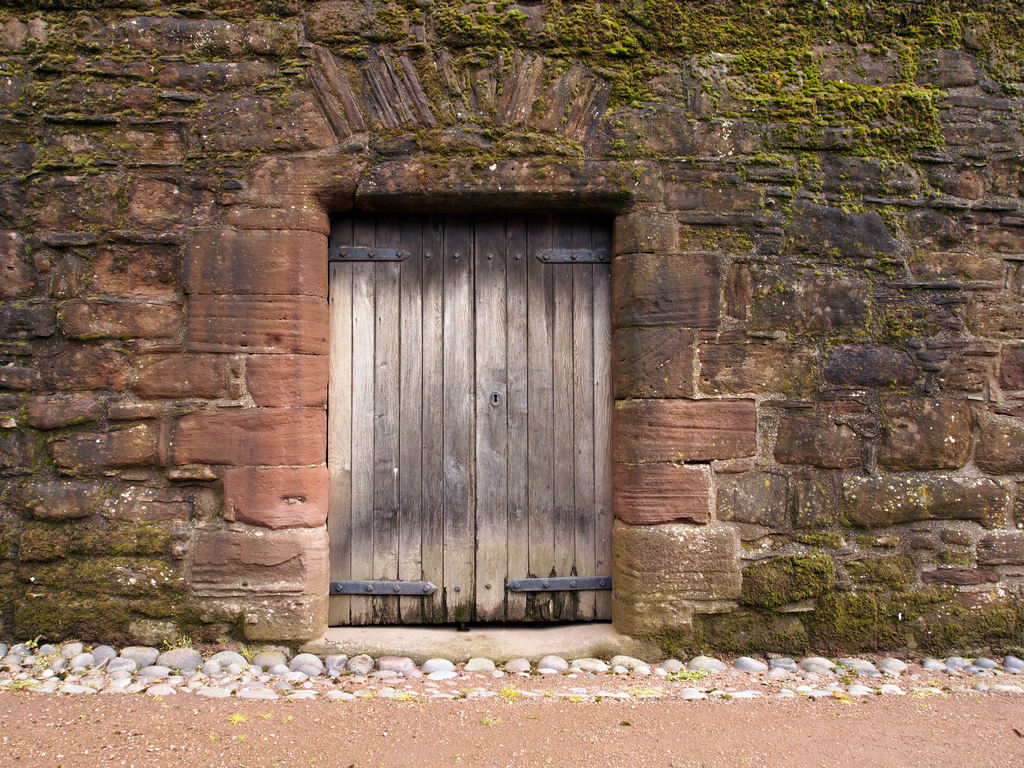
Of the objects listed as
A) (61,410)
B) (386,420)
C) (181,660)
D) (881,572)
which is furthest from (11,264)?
(881,572)

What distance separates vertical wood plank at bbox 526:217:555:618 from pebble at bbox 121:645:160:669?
1.63m

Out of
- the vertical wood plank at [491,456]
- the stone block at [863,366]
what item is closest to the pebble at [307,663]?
the vertical wood plank at [491,456]

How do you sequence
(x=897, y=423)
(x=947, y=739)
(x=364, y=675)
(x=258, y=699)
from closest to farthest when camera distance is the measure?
(x=947, y=739) → (x=258, y=699) → (x=364, y=675) → (x=897, y=423)

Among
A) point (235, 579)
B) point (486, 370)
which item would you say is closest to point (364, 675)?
point (235, 579)

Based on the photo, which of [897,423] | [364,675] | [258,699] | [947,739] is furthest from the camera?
[897,423]

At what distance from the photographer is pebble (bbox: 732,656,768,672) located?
3.18 metres

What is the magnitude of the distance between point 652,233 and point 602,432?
0.95m

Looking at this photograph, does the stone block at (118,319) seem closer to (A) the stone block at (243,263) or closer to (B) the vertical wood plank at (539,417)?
(A) the stone block at (243,263)

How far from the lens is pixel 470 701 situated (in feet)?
9.24

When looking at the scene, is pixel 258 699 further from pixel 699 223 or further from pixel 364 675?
pixel 699 223

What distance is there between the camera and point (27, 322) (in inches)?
125

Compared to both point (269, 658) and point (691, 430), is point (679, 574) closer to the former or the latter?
point (691, 430)

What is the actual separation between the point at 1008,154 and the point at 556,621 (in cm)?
299

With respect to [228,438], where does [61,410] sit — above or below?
above
